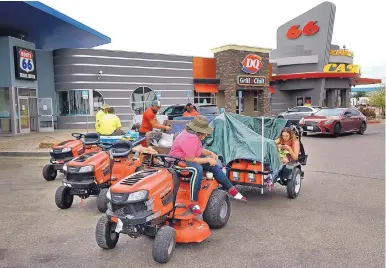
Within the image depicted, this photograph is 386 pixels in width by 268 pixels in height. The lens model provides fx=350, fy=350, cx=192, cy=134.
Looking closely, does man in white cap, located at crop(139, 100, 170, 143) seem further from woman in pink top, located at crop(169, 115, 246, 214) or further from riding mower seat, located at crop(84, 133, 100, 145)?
woman in pink top, located at crop(169, 115, 246, 214)

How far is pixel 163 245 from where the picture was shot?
151 inches

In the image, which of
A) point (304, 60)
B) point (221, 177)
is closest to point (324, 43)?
point (304, 60)

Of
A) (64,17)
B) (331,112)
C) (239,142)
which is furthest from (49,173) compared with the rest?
(331,112)

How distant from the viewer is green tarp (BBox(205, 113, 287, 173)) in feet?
20.5

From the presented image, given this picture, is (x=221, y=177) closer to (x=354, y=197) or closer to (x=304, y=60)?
(x=354, y=197)

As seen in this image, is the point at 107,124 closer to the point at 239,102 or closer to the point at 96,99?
the point at 96,99

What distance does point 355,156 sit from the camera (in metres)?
11.8

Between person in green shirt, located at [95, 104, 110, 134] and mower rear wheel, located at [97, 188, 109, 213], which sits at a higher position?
person in green shirt, located at [95, 104, 110, 134]

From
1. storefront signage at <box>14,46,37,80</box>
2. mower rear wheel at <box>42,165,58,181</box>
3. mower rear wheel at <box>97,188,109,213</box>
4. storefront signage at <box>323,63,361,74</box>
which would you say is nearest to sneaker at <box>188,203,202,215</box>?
mower rear wheel at <box>97,188,109,213</box>

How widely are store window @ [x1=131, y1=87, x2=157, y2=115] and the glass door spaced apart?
747 centimetres

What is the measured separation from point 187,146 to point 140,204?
1.07 m

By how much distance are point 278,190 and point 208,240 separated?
3.11 meters

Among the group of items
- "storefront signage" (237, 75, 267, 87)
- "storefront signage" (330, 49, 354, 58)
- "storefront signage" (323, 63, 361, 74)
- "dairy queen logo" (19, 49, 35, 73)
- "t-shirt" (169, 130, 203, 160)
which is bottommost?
"t-shirt" (169, 130, 203, 160)

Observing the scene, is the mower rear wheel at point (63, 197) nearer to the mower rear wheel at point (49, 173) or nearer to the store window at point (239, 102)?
the mower rear wheel at point (49, 173)
